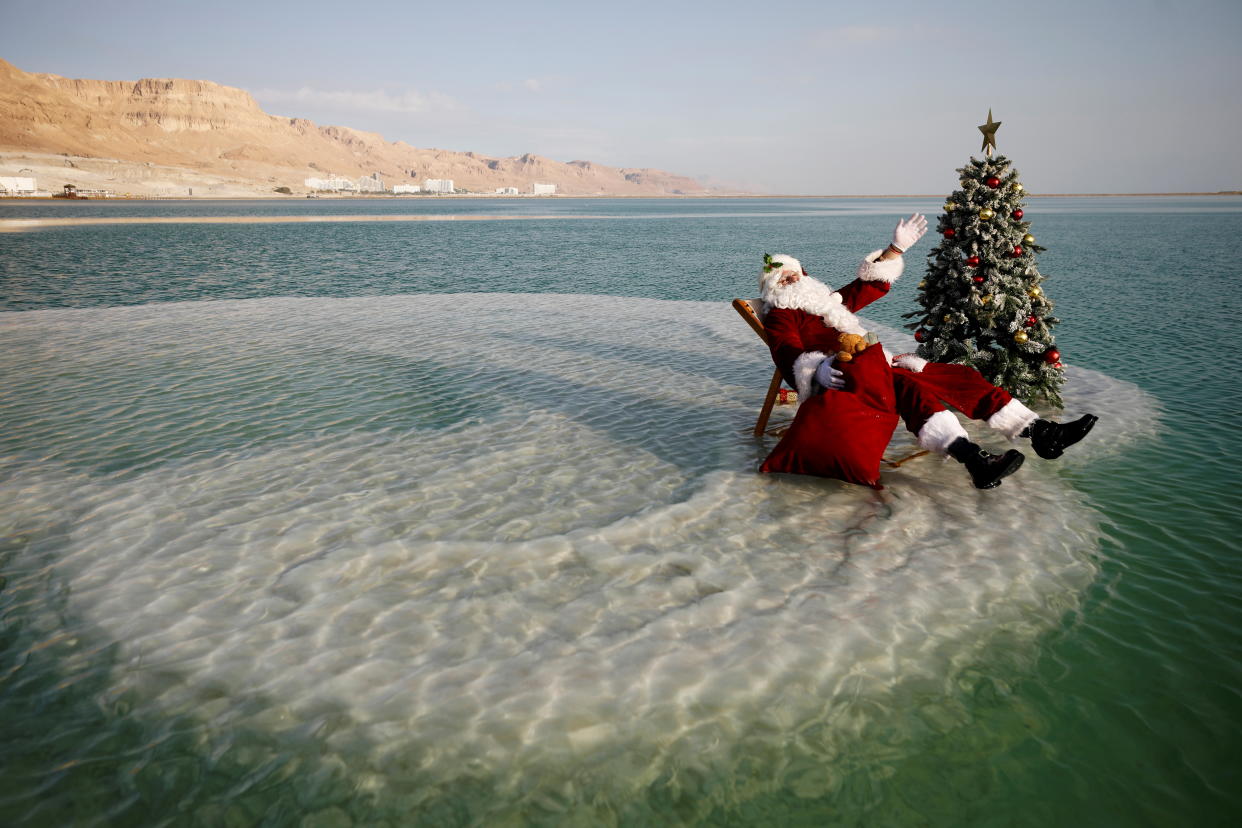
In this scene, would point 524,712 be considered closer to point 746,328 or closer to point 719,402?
point 719,402

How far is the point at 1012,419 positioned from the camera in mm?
5785

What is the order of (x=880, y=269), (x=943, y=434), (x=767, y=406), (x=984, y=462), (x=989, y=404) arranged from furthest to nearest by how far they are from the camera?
1. (x=880, y=269)
2. (x=767, y=406)
3. (x=989, y=404)
4. (x=943, y=434)
5. (x=984, y=462)

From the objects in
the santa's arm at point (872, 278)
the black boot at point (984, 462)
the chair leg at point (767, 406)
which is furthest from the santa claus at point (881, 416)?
the santa's arm at point (872, 278)

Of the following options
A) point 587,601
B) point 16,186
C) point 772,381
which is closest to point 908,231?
point 772,381

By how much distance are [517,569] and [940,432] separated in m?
3.75

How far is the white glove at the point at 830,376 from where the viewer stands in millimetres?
5637

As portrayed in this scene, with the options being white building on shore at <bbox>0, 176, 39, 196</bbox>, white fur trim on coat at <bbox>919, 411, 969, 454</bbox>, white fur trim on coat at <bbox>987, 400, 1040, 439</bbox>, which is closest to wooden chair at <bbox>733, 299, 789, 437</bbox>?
white fur trim on coat at <bbox>919, 411, 969, 454</bbox>

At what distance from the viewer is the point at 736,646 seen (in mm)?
3789

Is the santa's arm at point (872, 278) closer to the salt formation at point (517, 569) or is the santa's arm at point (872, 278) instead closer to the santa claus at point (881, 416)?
the santa claus at point (881, 416)

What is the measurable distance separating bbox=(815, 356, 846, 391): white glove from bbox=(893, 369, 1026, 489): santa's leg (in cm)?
64

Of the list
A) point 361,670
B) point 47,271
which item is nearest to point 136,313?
point 47,271

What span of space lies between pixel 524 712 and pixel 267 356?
9.44m

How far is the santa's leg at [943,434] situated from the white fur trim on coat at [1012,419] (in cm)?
33

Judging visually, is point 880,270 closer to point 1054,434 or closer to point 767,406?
point 767,406
